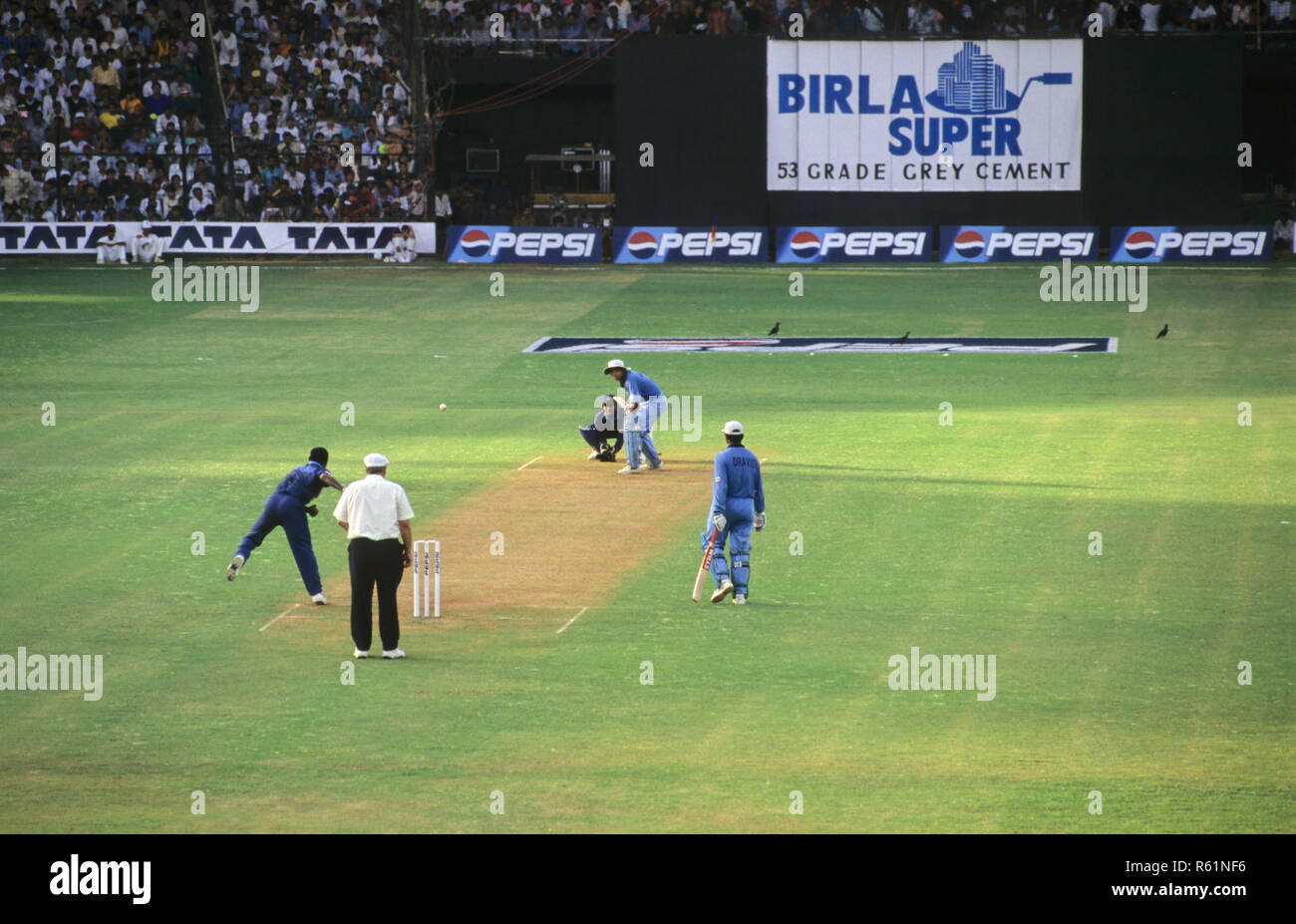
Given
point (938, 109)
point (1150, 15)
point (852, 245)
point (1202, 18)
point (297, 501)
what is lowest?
point (297, 501)

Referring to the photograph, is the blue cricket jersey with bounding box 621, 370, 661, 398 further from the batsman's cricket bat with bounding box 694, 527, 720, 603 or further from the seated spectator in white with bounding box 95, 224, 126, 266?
the seated spectator in white with bounding box 95, 224, 126, 266

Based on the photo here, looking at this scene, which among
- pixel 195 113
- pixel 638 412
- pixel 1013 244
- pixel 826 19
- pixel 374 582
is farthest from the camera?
pixel 195 113

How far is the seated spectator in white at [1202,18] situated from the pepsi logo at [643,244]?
56.7 ft

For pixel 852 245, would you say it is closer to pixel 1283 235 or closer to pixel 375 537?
pixel 1283 235

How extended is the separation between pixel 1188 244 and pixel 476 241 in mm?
20572

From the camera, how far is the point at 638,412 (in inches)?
1026

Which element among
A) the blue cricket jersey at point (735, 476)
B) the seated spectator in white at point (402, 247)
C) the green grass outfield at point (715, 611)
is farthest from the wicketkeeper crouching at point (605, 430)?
the seated spectator in white at point (402, 247)

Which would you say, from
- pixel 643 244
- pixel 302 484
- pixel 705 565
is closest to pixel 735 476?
pixel 705 565

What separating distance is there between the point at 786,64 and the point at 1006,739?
41.9m

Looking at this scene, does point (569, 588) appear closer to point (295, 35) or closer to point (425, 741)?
point (425, 741)

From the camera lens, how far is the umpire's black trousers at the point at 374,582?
53.7ft

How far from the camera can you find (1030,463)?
27.4 meters

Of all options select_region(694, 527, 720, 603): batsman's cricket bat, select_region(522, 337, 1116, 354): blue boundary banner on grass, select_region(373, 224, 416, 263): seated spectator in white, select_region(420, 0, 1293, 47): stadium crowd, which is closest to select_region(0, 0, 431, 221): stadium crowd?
select_region(373, 224, 416, 263): seated spectator in white

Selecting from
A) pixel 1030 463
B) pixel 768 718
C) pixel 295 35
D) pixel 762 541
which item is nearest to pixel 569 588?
pixel 762 541
